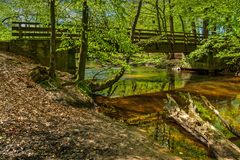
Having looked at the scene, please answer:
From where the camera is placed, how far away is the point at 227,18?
56.0 ft

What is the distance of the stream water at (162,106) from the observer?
37.6 feet

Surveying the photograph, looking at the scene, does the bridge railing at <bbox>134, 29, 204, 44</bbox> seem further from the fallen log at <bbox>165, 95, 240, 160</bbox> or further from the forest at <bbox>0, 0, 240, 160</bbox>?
the fallen log at <bbox>165, 95, 240, 160</bbox>

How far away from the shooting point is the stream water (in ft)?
37.6

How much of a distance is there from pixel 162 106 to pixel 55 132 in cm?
881

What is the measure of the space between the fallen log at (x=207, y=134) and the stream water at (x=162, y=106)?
293 millimetres

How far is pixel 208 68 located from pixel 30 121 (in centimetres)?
2782

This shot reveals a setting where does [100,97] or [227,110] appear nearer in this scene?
[227,110]

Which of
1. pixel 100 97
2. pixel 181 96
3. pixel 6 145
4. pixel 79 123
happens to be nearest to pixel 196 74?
pixel 181 96

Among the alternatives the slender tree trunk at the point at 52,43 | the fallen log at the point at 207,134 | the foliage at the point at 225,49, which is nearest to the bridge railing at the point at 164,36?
the foliage at the point at 225,49

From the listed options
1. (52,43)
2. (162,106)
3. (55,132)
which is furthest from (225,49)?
(55,132)

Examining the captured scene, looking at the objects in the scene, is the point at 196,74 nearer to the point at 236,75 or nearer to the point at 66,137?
the point at 236,75

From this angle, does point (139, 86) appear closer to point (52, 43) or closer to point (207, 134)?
point (52, 43)

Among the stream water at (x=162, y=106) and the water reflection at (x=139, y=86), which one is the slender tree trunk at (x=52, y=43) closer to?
the stream water at (x=162, y=106)

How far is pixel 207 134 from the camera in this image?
35.6 ft
